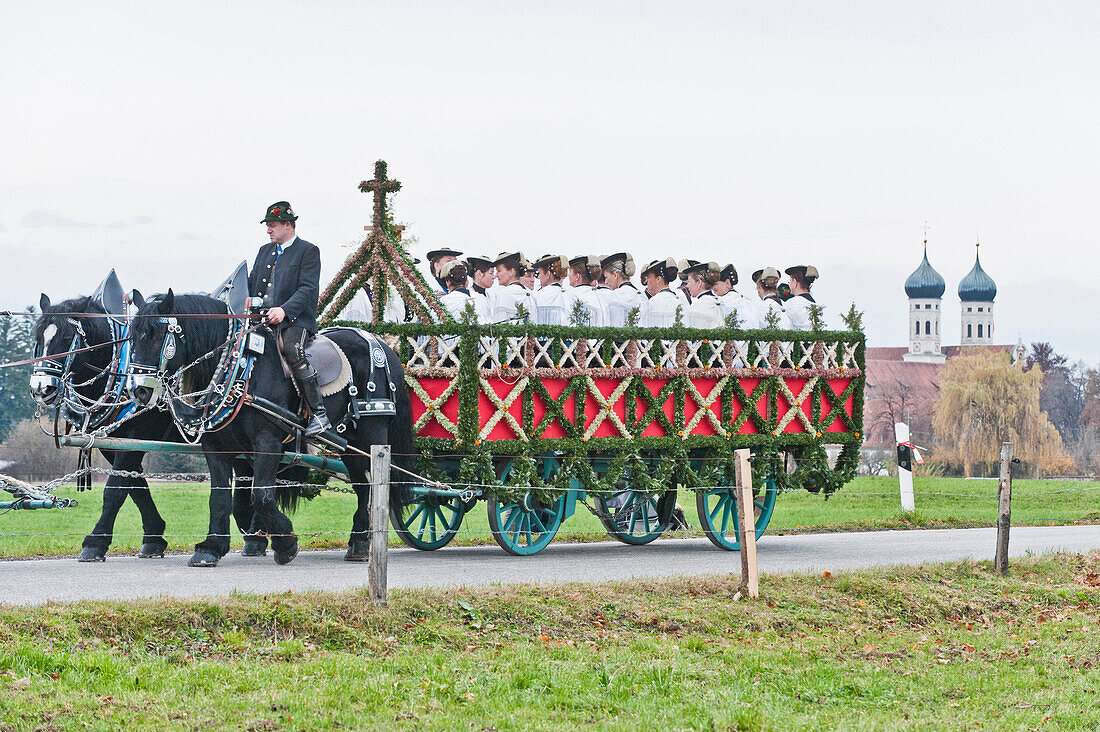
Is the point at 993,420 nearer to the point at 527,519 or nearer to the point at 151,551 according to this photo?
the point at 527,519

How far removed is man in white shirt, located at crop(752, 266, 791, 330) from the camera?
16.7 metres

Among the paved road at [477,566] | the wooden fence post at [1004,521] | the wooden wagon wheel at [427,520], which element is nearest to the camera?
the paved road at [477,566]

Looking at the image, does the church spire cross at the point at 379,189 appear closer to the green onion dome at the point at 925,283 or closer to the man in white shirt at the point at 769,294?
the man in white shirt at the point at 769,294

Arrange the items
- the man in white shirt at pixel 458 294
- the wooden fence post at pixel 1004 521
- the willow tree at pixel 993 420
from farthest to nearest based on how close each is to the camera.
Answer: the willow tree at pixel 993 420
the man in white shirt at pixel 458 294
the wooden fence post at pixel 1004 521

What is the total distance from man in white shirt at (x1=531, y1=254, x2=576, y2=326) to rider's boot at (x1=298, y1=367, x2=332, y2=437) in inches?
138

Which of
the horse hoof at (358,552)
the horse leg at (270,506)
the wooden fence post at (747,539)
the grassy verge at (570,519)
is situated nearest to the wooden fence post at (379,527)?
the horse leg at (270,506)

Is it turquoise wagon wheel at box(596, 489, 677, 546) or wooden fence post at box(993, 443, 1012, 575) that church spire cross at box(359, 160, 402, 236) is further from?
wooden fence post at box(993, 443, 1012, 575)

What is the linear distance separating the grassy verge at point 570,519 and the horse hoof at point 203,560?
4.88 ft

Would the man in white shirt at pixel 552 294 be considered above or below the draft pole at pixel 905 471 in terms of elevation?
above

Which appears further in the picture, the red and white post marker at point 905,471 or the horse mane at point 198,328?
the red and white post marker at point 905,471

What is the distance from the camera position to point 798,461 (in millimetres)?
16172

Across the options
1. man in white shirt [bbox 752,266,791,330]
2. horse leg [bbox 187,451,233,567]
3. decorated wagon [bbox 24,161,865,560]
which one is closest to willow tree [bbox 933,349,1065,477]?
man in white shirt [bbox 752,266,791,330]

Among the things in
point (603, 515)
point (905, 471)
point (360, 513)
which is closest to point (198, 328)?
point (360, 513)

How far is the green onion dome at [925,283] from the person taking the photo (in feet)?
500
